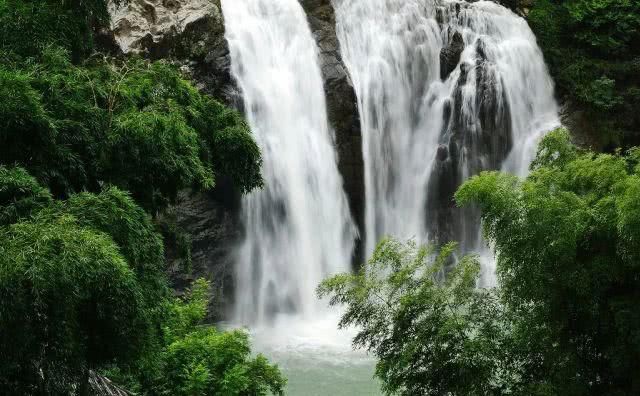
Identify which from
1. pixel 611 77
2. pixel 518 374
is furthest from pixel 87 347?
pixel 611 77

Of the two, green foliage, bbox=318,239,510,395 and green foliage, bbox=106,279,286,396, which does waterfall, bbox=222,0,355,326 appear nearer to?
green foliage, bbox=106,279,286,396

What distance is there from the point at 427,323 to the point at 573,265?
1.75 meters

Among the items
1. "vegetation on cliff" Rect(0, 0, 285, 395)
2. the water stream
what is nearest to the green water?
the water stream

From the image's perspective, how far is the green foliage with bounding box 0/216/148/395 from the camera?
4871mm

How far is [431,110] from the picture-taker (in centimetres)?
2008

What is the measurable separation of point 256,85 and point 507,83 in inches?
312

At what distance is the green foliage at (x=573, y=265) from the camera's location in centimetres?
692

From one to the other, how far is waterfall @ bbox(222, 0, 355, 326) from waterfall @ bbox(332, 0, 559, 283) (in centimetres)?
133

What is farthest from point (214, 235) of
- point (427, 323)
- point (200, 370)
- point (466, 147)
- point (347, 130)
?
point (427, 323)

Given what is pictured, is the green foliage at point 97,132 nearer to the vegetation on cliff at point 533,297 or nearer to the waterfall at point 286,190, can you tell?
the vegetation on cliff at point 533,297

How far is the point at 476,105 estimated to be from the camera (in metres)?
20.0

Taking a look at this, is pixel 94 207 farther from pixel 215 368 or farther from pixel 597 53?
pixel 597 53

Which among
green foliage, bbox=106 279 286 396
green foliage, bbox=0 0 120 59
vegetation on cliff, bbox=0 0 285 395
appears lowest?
green foliage, bbox=106 279 286 396

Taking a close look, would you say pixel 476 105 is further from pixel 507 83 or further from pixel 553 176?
pixel 553 176
